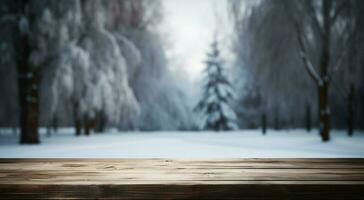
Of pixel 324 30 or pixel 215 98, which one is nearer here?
pixel 324 30

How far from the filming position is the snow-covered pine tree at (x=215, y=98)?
74.0ft

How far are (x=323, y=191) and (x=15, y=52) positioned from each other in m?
10.5

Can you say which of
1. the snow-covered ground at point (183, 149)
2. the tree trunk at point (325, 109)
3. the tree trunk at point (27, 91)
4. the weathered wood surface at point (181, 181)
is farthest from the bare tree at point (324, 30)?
the weathered wood surface at point (181, 181)

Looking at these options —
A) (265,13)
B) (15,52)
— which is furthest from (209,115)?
(15,52)

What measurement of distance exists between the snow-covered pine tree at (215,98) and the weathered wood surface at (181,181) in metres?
19.8

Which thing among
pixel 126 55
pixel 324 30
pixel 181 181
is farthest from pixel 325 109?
pixel 181 181

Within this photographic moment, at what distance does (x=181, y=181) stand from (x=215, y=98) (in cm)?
2085

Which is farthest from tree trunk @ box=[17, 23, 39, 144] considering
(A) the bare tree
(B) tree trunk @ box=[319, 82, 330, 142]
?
(B) tree trunk @ box=[319, 82, 330, 142]

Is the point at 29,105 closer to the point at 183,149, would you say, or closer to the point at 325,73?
the point at 183,149

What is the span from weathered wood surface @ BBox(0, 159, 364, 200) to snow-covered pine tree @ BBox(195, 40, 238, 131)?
64.8ft

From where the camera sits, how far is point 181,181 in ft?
7.03

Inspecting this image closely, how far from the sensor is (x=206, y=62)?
77.5 ft

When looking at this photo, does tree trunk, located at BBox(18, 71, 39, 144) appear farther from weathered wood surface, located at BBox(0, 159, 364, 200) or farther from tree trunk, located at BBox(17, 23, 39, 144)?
weathered wood surface, located at BBox(0, 159, 364, 200)

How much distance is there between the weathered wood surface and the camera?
2.03 m
